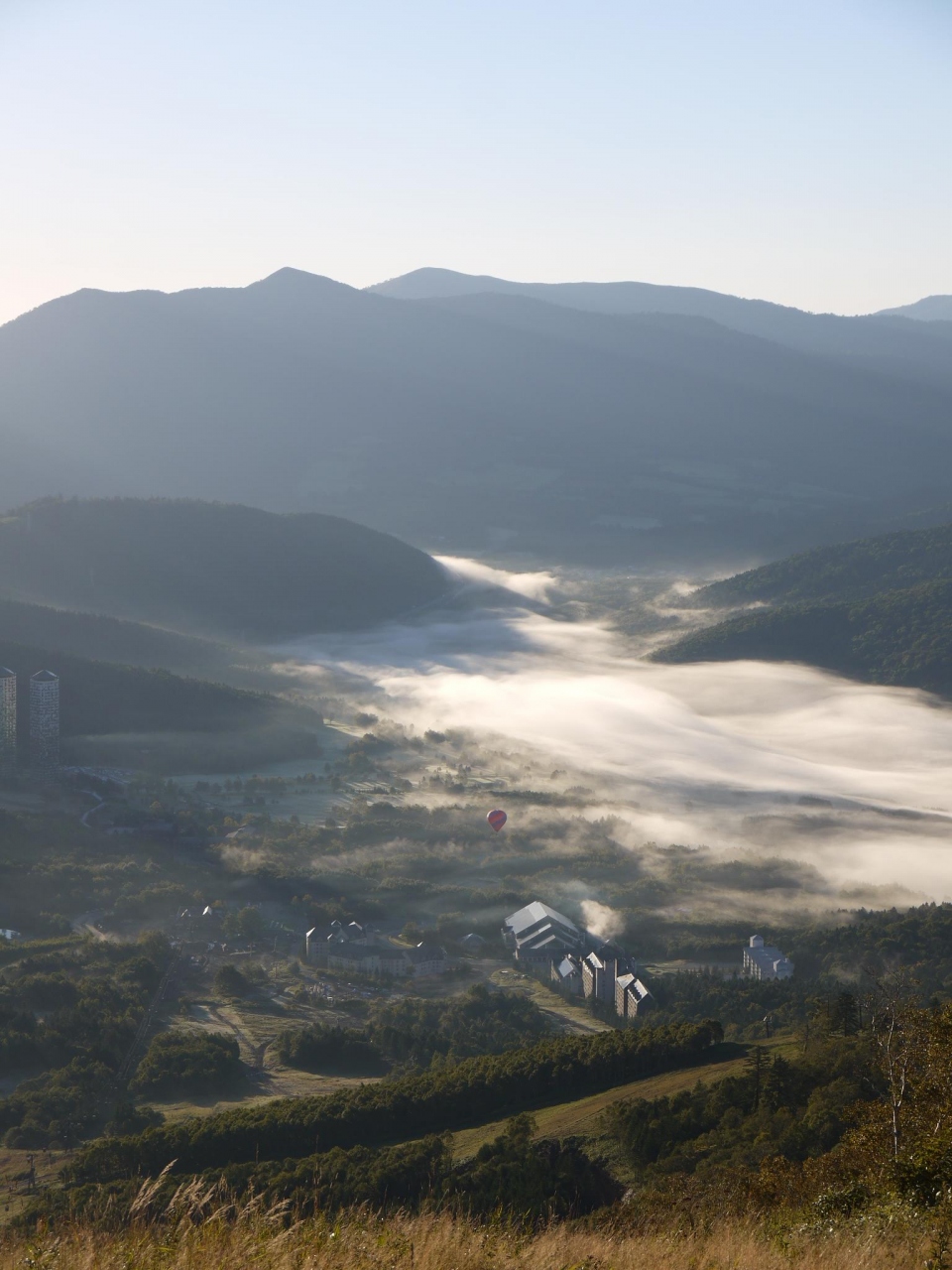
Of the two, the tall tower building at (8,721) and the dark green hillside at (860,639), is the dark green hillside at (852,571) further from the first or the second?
the tall tower building at (8,721)

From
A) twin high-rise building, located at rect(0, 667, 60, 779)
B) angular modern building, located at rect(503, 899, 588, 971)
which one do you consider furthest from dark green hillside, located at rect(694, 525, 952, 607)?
angular modern building, located at rect(503, 899, 588, 971)

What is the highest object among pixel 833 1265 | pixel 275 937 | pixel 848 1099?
pixel 833 1265

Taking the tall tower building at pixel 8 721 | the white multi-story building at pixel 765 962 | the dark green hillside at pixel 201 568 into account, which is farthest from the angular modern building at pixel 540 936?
the dark green hillside at pixel 201 568

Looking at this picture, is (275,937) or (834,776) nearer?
(275,937)

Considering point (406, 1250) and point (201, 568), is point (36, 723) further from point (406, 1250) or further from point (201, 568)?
point (201, 568)

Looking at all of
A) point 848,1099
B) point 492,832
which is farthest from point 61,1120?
point 492,832

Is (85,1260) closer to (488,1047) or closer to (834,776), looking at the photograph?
(488,1047)

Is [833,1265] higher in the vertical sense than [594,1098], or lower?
higher

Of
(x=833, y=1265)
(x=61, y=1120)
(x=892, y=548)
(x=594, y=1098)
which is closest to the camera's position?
(x=833, y=1265)
